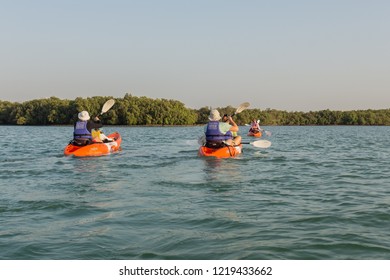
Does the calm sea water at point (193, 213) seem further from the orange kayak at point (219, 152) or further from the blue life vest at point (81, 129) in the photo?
the blue life vest at point (81, 129)

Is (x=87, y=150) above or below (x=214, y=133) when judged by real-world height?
below

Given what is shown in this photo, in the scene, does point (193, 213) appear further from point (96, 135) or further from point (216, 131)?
point (96, 135)

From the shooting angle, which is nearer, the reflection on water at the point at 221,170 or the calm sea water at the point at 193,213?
the calm sea water at the point at 193,213

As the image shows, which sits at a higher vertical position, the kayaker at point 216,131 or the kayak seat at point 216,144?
the kayaker at point 216,131

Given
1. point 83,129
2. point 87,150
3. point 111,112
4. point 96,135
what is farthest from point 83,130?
point 111,112

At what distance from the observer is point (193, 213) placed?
6.80 m

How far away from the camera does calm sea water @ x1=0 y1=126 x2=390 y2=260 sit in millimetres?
5066

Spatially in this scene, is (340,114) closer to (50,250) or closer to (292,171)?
(292,171)

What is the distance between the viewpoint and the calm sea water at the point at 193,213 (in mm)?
5066

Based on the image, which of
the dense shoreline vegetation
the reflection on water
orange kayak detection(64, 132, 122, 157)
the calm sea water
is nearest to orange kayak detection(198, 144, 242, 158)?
the reflection on water

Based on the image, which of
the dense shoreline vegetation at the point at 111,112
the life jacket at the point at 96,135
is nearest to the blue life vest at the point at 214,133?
the life jacket at the point at 96,135

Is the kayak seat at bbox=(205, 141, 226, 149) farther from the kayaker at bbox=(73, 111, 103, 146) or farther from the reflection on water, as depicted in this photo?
the kayaker at bbox=(73, 111, 103, 146)

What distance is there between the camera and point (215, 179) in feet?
33.7
